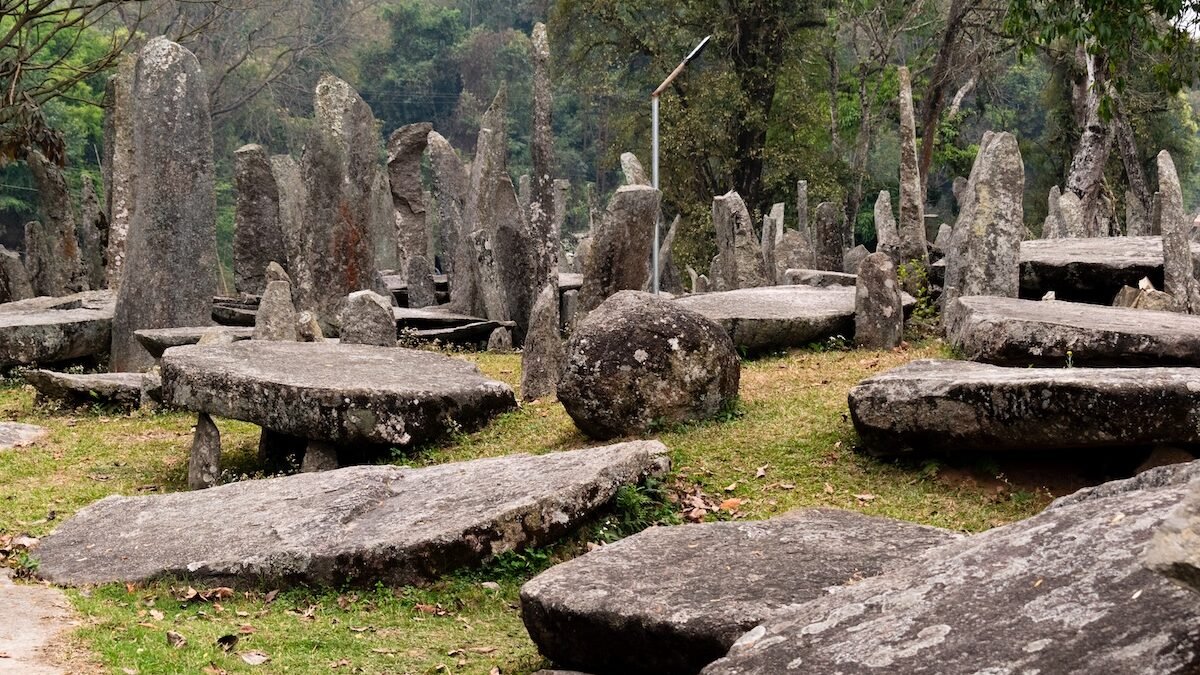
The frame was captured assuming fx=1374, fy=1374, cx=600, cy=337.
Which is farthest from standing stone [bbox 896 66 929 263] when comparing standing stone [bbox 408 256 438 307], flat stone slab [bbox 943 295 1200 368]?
standing stone [bbox 408 256 438 307]

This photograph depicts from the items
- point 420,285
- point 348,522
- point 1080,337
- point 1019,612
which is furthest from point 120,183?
point 1019,612

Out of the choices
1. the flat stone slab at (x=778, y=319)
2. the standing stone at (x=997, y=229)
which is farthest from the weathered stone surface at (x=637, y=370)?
the standing stone at (x=997, y=229)

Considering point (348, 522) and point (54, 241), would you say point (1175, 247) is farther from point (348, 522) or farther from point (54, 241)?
point (54, 241)

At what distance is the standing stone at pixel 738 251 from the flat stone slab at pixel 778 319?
5561 millimetres

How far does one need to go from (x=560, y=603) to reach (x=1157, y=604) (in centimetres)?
293

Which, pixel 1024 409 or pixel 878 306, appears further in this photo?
pixel 878 306

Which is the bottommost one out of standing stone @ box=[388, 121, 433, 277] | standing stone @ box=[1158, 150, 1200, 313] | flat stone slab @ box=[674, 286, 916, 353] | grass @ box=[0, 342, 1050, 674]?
grass @ box=[0, 342, 1050, 674]

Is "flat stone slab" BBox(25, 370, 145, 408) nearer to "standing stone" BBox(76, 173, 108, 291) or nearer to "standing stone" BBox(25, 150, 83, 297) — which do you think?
"standing stone" BBox(76, 173, 108, 291)

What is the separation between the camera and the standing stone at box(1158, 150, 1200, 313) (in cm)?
1352

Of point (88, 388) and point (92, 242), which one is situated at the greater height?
point (92, 242)

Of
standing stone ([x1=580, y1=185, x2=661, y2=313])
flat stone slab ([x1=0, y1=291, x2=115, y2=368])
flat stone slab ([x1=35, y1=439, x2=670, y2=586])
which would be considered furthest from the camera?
flat stone slab ([x1=0, y1=291, x2=115, y2=368])

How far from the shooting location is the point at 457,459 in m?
10.8

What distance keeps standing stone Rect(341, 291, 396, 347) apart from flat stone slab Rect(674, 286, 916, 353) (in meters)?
3.02

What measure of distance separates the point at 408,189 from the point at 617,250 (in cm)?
1186
